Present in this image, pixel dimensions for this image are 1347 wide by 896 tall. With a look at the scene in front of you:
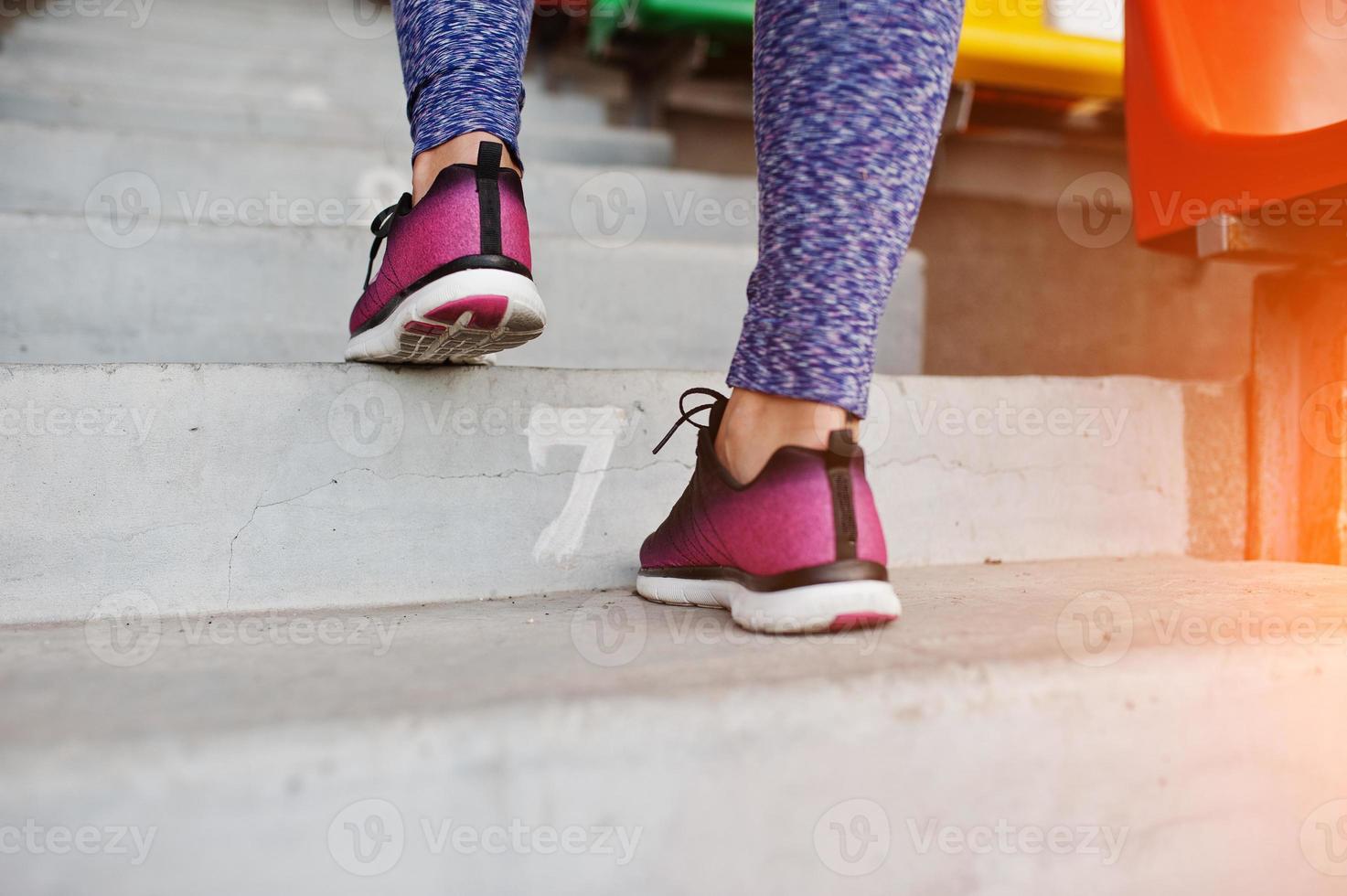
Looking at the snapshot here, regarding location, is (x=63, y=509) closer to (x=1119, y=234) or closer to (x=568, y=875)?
(x=568, y=875)

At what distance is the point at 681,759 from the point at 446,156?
0.55 m

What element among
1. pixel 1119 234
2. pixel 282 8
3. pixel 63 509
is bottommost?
pixel 63 509

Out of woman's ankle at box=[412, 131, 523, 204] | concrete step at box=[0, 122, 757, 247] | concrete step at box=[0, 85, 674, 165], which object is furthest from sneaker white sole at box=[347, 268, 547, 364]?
concrete step at box=[0, 85, 674, 165]

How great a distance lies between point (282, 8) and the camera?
2285 mm

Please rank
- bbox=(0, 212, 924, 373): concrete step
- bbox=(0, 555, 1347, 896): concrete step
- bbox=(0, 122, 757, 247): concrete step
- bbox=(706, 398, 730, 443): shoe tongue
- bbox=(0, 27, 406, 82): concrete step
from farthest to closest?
bbox=(0, 27, 406, 82): concrete step
bbox=(0, 122, 757, 247): concrete step
bbox=(0, 212, 924, 373): concrete step
bbox=(706, 398, 730, 443): shoe tongue
bbox=(0, 555, 1347, 896): concrete step

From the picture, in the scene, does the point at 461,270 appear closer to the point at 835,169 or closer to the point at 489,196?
the point at 489,196

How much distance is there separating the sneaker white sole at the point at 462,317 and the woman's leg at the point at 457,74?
12cm

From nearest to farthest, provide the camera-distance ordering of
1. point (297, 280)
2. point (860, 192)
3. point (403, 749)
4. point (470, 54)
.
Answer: point (403, 749) → point (860, 192) → point (470, 54) → point (297, 280)

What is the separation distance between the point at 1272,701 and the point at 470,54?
30.9 inches

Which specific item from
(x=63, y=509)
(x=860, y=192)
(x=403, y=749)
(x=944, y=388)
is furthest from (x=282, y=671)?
(x=944, y=388)

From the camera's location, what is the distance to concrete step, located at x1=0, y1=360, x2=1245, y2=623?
766 millimetres

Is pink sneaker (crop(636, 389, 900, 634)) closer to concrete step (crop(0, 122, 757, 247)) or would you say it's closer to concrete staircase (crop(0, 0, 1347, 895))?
concrete staircase (crop(0, 0, 1347, 895))

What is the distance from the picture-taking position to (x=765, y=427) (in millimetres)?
657

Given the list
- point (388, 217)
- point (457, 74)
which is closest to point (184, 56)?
point (388, 217)
